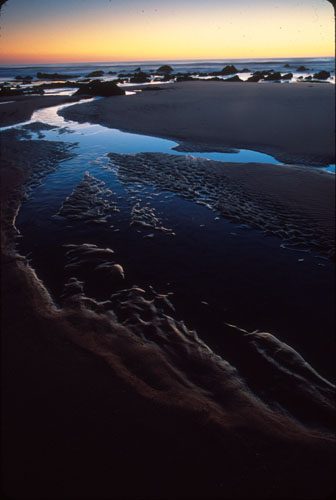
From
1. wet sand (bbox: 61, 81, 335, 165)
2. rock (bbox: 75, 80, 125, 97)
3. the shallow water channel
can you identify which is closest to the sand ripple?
the shallow water channel

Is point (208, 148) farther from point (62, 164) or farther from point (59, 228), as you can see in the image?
point (59, 228)

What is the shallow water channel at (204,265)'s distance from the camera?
3.40m

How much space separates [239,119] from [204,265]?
10446mm

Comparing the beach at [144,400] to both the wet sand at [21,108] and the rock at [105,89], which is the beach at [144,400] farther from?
the rock at [105,89]

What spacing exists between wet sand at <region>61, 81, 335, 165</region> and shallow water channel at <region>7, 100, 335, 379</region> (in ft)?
15.7

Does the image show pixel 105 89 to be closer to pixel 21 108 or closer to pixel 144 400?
pixel 21 108

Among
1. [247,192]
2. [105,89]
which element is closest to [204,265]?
[247,192]

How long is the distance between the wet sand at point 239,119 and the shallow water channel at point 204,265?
4781 millimetres

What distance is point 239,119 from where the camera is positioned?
12430mm

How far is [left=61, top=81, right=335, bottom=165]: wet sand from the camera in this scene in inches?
379

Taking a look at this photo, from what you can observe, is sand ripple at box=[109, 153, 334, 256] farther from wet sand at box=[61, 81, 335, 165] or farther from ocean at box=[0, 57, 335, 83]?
ocean at box=[0, 57, 335, 83]

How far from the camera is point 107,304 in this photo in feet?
11.5

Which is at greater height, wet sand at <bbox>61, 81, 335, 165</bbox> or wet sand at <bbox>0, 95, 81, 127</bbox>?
wet sand at <bbox>0, 95, 81, 127</bbox>

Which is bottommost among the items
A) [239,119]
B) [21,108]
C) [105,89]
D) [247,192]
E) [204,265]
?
[204,265]
